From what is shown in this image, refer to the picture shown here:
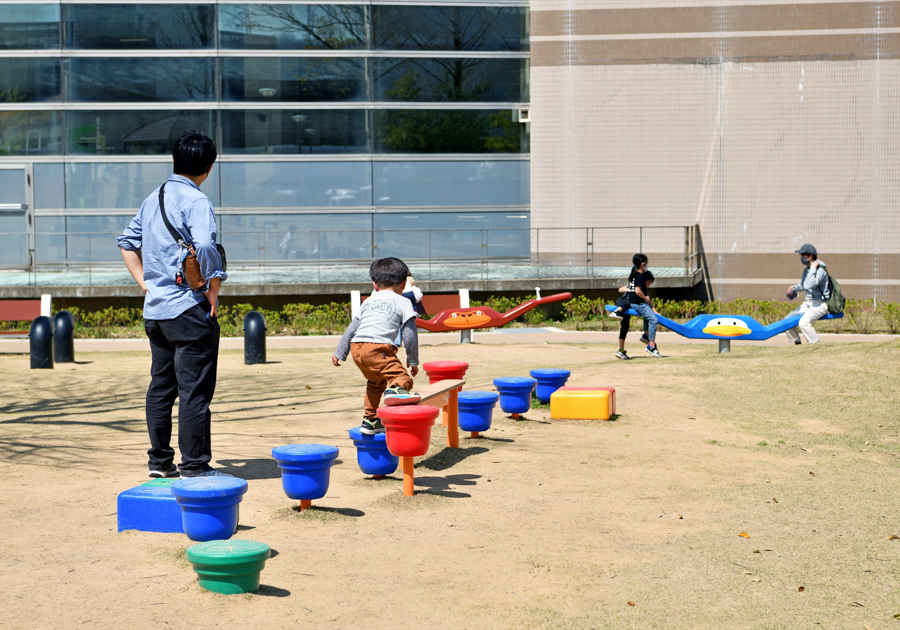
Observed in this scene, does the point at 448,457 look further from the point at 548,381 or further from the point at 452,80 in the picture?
the point at 452,80

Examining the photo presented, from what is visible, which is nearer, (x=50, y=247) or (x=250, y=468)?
(x=250, y=468)

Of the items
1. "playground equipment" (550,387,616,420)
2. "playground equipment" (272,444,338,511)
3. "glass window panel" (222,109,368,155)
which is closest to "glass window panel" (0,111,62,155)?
"glass window panel" (222,109,368,155)

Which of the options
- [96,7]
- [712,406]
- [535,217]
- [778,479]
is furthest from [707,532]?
[96,7]

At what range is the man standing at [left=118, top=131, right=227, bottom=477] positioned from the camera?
5.14 m

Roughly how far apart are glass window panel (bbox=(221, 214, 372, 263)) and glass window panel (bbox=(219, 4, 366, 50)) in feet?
13.8

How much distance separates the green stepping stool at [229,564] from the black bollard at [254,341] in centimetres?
930

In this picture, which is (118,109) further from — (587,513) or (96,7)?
(587,513)

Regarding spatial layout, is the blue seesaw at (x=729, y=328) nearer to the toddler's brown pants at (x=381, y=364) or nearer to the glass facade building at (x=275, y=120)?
the glass facade building at (x=275, y=120)

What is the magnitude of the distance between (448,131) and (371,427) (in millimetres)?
17543

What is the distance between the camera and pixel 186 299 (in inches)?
203

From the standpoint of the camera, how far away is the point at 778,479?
6309 millimetres

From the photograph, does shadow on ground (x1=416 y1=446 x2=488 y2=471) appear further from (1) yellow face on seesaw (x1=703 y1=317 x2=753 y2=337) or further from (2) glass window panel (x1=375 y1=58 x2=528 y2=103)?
(2) glass window panel (x1=375 y1=58 x2=528 y2=103)

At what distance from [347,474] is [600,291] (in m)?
14.5

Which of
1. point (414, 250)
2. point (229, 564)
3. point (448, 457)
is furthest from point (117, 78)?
point (229, 564)
